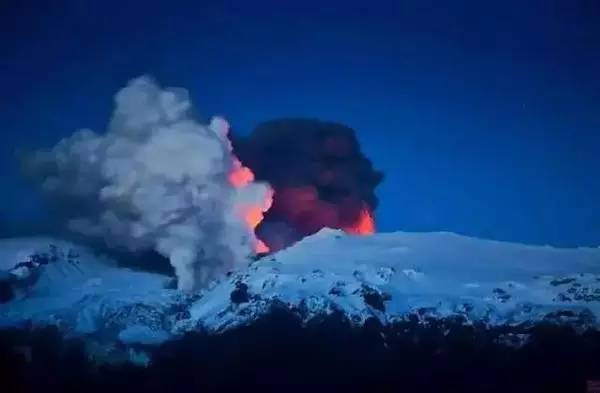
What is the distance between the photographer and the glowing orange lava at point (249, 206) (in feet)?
20.6

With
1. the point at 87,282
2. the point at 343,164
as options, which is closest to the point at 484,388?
the point at 343,164

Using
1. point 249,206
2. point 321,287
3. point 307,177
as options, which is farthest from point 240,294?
point 307,177

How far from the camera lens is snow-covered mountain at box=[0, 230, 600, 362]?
17.9ft

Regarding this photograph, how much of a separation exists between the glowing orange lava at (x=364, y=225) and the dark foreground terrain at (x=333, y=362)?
0.71m

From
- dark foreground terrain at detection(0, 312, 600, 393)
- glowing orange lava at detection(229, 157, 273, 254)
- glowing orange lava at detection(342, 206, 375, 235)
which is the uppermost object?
glowing orange lava at detection(229, 157, 273, 254)

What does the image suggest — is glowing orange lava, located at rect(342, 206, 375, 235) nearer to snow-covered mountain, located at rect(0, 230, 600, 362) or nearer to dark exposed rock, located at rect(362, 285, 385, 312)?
snow-covered mountain, located at rect(0, 230, 600, 362)

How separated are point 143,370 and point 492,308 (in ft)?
8.73

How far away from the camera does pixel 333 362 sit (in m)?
5.65

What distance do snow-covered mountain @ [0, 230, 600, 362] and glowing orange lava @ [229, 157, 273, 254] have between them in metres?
0.48

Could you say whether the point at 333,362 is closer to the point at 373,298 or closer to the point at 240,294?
the point at 373,298

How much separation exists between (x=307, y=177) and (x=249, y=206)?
0.96m

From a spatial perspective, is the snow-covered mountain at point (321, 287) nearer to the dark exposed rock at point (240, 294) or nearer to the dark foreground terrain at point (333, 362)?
the dark exposed rock at point (240, 294)

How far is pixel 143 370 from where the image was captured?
5.70m

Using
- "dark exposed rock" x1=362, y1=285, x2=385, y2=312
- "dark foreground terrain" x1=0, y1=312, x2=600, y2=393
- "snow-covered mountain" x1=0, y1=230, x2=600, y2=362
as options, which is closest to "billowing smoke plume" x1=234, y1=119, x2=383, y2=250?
"snow-covered mountain" x1=0, y1=230, x2=600, y2=362
